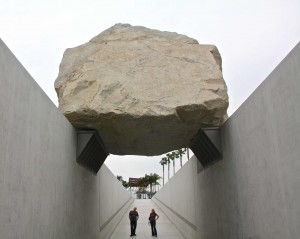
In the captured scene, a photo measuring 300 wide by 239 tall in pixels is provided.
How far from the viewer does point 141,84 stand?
26.3 feet

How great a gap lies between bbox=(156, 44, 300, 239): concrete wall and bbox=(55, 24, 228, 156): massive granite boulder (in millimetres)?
928

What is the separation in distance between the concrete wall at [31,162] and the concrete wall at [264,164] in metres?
3.41

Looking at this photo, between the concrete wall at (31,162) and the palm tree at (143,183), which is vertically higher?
the palm tree at (143,183)

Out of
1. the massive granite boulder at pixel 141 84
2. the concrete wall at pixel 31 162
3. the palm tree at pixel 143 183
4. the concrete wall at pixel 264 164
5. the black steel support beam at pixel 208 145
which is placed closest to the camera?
the concrete wall at pixel 31 162

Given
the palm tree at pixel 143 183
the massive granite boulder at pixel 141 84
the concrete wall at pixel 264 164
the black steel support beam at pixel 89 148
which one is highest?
the palm tree at pixel 143 183

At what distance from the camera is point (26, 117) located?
195 inches

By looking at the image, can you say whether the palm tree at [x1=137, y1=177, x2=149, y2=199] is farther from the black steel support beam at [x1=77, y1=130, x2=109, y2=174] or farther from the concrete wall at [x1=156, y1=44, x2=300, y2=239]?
the concrete wall at [x1=156, y1=44, x2=300, y2=239]

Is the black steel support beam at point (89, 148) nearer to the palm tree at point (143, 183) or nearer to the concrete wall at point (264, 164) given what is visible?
the concrete wall at point (264, 164)

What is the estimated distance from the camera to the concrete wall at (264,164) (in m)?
4.58

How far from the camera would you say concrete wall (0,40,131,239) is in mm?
4258

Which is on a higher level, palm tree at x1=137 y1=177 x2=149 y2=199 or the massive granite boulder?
palm tree at x1=137 y1=177 x2=149 y2=199

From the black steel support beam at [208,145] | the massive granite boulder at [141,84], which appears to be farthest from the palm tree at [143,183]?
the massive granite boulder at [141,84]

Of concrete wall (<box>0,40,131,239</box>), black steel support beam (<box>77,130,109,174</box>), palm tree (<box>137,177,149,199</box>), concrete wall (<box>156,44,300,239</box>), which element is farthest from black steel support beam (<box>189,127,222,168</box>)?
palm tree (<box>137,177,149,199</box>)

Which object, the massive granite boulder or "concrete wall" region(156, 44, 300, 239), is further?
the massive granite boulder
